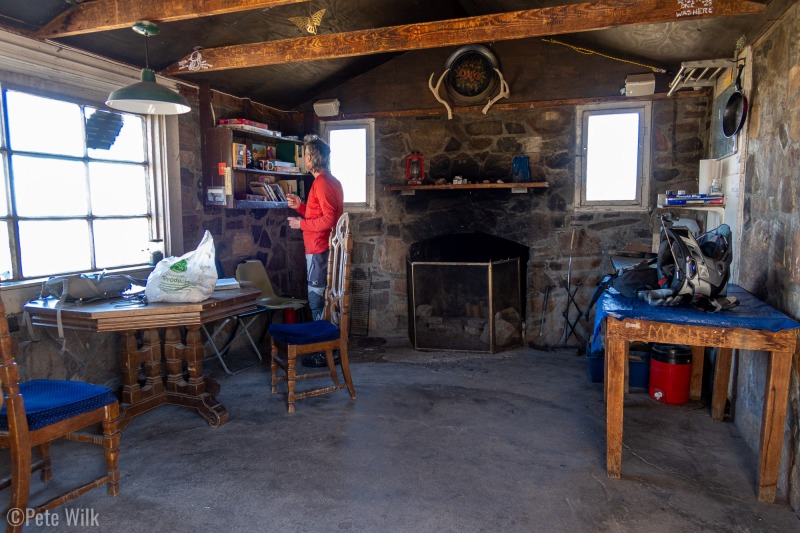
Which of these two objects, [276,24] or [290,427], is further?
[276,24]

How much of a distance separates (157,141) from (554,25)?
2.80 m

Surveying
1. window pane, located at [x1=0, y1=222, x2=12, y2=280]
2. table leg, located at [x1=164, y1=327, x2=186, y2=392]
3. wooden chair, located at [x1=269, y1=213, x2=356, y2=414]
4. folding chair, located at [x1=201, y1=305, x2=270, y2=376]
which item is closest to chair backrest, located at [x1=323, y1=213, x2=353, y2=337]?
wooden chair, located at [x1=269, y1=213, x2=356, y2=414]

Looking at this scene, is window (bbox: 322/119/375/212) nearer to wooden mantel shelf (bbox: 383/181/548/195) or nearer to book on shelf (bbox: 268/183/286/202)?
wooden mantel shelf (bbox: 383/181/548/195)

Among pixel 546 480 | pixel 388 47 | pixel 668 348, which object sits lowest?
pixel 546 480

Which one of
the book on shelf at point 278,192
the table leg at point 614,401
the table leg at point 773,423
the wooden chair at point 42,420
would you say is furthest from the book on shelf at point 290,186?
the table leg at point 773,423

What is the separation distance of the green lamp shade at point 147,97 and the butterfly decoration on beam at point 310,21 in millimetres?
1303

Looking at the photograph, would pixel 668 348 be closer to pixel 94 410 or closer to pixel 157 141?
pixel 94 410

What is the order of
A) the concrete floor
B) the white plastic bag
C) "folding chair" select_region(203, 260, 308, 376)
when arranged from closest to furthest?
the concrete floor, the white plastic bag, "folding chair" select_region(203, 260, 308, 376)

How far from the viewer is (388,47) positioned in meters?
3.14

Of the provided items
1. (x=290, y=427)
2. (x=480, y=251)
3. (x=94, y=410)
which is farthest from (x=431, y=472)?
(x=480, y=251)

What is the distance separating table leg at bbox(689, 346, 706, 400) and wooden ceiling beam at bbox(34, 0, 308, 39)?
3.29 meters

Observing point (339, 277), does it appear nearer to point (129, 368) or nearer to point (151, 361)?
point (151, 361)

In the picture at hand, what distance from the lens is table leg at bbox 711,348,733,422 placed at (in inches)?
117

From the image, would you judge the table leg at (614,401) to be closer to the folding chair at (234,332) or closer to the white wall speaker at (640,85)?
the folding chair at (234,332)
